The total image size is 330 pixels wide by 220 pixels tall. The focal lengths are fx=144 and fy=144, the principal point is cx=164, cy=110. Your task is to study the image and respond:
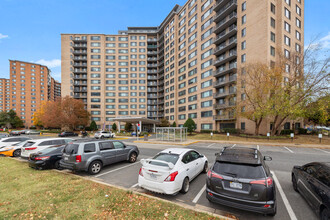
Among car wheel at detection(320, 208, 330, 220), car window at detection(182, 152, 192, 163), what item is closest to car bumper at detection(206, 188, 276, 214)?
car wheel at detection(320, 208, 330, 220)

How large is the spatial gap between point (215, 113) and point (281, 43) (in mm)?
19563

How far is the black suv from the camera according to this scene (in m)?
3.59

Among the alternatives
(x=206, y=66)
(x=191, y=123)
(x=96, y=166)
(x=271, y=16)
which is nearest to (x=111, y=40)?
(x=206, y=66)

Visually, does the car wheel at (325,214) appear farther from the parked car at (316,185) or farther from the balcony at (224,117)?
the balcony at (224,117)

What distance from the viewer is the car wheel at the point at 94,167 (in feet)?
24.5

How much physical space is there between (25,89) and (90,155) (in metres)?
108

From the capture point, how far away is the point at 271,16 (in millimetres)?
29031

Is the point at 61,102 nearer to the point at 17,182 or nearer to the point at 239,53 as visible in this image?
the point at 17,182

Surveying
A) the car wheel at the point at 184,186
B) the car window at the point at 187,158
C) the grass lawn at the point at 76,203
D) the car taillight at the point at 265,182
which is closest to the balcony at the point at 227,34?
the car window at the point at 187,158

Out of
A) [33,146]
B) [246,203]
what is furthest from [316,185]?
[33,146]

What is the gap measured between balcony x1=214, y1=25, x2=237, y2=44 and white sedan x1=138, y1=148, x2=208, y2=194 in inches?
1432

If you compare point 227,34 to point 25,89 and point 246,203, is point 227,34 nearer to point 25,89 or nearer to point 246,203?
point 246,203

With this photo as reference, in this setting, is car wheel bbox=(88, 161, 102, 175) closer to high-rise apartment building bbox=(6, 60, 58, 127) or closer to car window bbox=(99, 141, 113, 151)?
car window bbox=(99, 141, 113, 151)

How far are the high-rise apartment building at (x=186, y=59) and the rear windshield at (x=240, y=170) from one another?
79.4 ft
